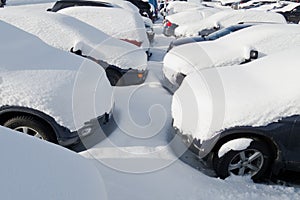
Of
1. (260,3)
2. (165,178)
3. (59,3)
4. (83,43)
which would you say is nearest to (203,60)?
(83,43)

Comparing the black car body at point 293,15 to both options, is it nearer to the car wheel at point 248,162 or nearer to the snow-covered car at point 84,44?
the snow-covered car at point 84,44

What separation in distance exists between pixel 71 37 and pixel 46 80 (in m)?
2.20

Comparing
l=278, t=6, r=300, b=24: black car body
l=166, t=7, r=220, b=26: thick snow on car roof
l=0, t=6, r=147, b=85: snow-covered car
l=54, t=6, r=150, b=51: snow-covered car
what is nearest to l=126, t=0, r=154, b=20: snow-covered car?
l=166, t=7, r=220, b=26: thick snow on car roof

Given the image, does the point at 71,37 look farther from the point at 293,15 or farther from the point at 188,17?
the point at 293,15

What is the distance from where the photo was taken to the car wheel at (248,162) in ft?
9.94

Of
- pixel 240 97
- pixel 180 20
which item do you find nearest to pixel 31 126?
pixel 240 97

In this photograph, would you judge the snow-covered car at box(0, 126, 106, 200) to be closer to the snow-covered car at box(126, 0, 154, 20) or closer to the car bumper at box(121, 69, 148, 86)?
the car bumper at box(121, 69, 148, 86)

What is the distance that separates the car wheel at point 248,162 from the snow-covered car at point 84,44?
8.87 feet

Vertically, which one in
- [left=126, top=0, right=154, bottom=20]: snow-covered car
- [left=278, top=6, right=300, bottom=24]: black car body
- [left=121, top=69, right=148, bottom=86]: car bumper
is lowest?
[left=278, top=6, right=300, bottom=24]: black car body

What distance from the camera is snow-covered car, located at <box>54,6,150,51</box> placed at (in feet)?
22.8

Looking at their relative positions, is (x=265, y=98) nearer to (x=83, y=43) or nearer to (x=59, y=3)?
(x=83, y=43)

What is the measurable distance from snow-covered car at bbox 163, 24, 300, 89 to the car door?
263 centimetres

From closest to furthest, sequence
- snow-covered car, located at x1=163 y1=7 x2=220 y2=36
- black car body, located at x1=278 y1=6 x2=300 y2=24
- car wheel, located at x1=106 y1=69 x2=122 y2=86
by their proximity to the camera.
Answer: car wheel, located at x1=106 y1=69 x2=122 y2=86 → snow-covered car, located at x1=163 y1=7 x2=220 y2=36 → black car body, located at x1=278 y1=6 x2=300 y2=24

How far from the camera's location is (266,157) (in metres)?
3.06
